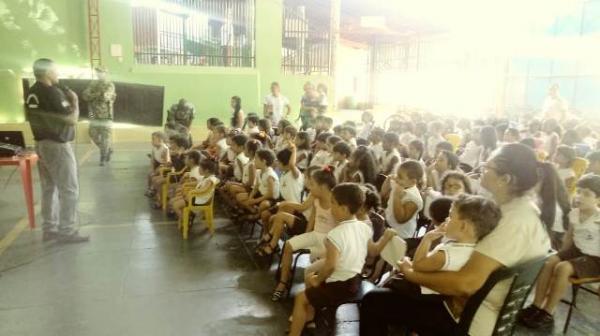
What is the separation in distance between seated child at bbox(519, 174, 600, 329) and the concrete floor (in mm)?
148

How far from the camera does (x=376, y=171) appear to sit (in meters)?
4.79

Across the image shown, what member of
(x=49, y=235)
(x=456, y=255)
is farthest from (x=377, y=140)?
(x=456, y=255)

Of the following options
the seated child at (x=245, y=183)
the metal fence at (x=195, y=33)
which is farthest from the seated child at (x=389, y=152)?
the metal fence at (x=195, y=33)

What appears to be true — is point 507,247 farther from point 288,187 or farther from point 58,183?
point 58,183

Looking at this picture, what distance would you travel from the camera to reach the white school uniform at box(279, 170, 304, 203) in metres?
4.79

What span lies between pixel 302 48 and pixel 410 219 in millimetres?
10938

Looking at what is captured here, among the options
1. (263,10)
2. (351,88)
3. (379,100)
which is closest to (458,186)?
(263,10)

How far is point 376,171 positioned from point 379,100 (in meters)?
17.7

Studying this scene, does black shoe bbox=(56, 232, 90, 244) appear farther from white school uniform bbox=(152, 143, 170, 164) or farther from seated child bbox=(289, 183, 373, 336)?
seated child bbox=(289, 183, 373, 336)

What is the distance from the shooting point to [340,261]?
287cm

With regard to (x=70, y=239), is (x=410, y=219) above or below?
above

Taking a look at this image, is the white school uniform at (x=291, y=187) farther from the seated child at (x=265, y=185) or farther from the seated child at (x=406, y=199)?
the seated child at (x=406, y=199)

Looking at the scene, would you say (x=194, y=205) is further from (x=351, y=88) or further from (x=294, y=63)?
(x=351, y=88)

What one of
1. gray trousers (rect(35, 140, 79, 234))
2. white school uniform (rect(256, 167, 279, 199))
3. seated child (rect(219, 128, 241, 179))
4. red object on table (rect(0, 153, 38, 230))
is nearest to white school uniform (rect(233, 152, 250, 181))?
seated child (rect(219, 128, 241, 179))
